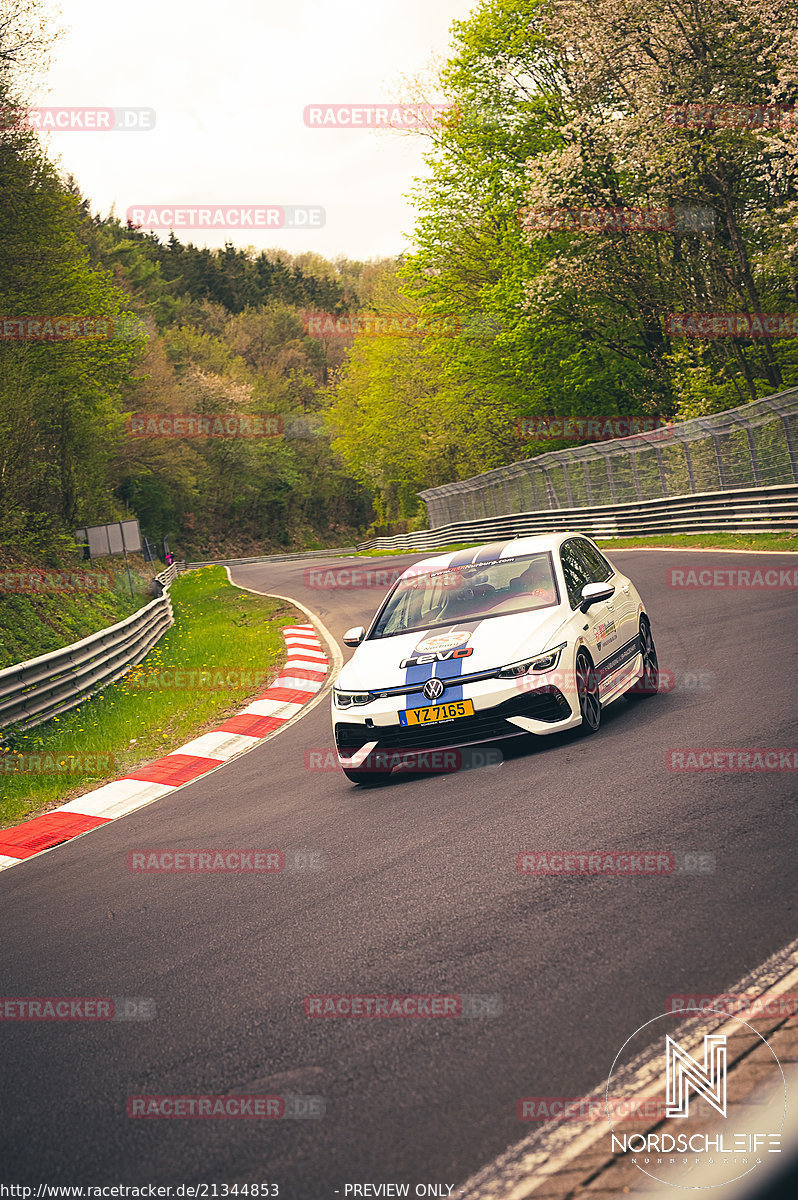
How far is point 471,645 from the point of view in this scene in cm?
732

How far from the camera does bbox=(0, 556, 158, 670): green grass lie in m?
14.6

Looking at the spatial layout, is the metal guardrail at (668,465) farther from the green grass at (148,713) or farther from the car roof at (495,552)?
the car roof at (495,552)

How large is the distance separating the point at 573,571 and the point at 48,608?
37.9 feet

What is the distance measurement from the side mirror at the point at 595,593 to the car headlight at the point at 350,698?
72.7 inches

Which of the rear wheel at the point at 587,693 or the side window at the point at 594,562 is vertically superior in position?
the side window at the point at 594,562

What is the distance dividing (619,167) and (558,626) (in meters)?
25.5

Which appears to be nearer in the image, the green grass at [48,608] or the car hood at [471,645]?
the car hood at [471,645]

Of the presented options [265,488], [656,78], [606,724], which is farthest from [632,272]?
[265,488]

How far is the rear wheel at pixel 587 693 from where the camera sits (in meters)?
7.19

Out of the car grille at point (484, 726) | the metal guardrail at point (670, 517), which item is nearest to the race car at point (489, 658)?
the car grille at point (484, 726)

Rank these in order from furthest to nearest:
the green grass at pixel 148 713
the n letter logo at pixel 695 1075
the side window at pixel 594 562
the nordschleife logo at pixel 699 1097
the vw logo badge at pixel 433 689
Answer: the green grass at pixel 148 713
the side window at pixel 594 562
the vw logo badge at pixel 433 689
the n letter logo at pixel 695 1075
the nordschleife logo at pixel 699 1097

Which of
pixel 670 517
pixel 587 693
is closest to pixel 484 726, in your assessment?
pixel 587 693

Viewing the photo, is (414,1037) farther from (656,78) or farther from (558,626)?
(656,78)

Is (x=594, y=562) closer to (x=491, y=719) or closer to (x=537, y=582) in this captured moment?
(x=537, y=582)
